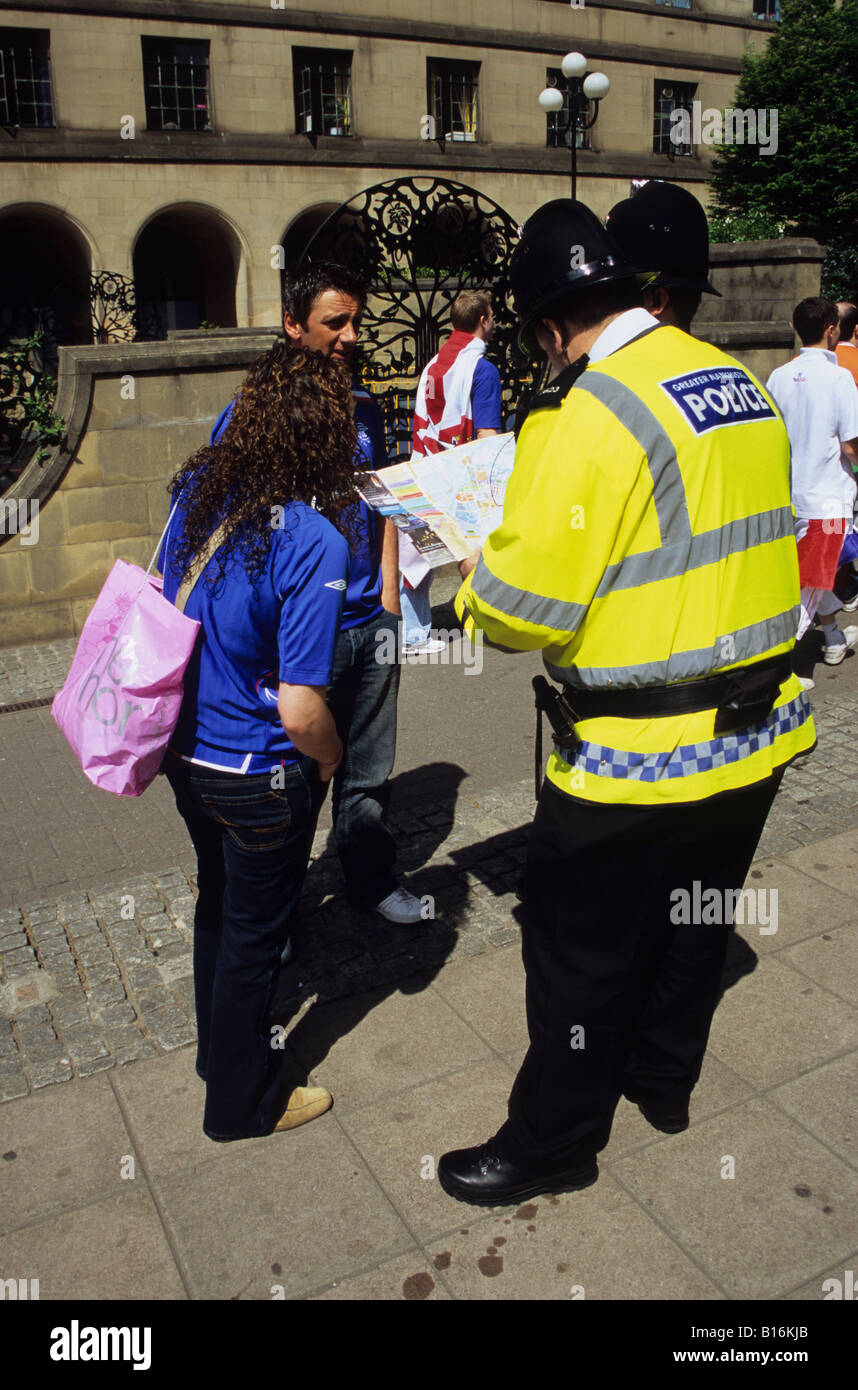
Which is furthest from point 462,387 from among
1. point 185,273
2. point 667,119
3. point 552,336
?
point 667,119

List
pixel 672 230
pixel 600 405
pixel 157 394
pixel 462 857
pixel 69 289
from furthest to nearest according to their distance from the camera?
pixel 69 289
pixel 157 394
pixel 462 857
pixel 672 230
pixel 600 405

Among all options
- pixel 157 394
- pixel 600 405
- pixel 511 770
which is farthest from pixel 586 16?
pixel 600 405

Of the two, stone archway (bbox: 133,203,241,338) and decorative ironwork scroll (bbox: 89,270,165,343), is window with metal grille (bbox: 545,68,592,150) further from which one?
decorative ironwork scroll (bbox: 89,270,165,343)

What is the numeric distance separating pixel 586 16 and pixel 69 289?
1466cm

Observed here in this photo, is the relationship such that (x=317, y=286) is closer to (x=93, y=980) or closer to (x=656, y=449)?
(x=656, y=449)

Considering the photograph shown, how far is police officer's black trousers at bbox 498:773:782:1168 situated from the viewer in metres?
2.51

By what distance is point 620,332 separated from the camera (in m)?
2.41

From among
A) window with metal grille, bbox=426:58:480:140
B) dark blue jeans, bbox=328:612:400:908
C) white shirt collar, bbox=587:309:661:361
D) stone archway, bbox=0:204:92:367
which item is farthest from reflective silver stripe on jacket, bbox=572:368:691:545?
window with metal grille, bbox=426:58:480:140

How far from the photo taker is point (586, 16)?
2850cm

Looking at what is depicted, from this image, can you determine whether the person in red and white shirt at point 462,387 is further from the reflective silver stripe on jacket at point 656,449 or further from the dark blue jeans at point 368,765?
the reflective silver stripe on jacket at point 656,449

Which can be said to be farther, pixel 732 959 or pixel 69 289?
pixel 69 289

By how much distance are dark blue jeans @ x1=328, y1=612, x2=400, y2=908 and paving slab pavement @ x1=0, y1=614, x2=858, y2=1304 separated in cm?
23

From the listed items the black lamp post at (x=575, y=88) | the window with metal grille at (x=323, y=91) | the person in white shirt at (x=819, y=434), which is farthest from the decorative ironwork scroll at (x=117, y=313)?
the person in white shirt at (x=819, y=434)

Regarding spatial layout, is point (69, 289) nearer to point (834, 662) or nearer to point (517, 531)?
point (834, 662)
